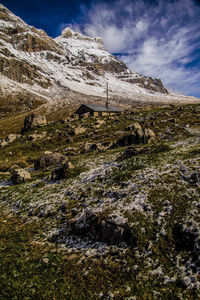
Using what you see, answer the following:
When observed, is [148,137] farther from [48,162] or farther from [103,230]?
[103,230]

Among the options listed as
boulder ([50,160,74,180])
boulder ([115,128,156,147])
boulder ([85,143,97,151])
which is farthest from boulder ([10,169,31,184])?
boulder ([115,128,156,147])

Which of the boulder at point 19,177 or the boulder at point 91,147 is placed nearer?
the boulder at point 19,177

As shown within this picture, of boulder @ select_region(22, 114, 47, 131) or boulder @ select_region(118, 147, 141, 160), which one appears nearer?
boulder @ select_region(118, 147, 141, 160)

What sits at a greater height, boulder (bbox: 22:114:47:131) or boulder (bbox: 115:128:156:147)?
boulder (bbox: 22:114:47:131)

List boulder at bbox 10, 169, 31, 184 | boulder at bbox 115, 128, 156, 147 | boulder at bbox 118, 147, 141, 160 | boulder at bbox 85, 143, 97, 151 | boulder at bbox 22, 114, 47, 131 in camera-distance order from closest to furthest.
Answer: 1. boulder at bbox 118, 147, 141, 160
2. boulder at bbox 10, 169, 31, 184
3. boulder at bbox 115, 128, 156, 147
4. boulder at bbox 85, 143, 97, 151
5. boulder at bbox 22, 114, 47, 131

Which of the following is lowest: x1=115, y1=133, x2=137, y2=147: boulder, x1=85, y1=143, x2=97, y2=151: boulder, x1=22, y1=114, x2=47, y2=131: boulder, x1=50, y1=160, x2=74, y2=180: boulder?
x1=50, y1=160, x2=74, y2=180: boulder

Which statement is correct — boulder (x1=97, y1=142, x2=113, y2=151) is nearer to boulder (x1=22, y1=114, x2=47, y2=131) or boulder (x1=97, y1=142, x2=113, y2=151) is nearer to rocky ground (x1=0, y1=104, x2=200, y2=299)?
rocky ground (x1=0, y1=104, x2=200, y2=299)

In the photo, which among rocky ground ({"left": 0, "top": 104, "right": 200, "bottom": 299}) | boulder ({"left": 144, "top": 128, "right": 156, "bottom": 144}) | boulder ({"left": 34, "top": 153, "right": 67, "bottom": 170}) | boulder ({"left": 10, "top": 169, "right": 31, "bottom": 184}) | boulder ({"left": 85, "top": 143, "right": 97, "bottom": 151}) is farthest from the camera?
boulder ({"left": 85, "top": 143, "right": 97, "bottom": 151})

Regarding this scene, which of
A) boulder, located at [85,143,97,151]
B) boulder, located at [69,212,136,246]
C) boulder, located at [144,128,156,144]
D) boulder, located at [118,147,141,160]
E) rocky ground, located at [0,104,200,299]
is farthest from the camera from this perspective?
boulder, located at [85,143,97,151]

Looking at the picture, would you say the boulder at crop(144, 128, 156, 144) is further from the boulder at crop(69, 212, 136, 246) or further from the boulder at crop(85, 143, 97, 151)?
the boulder at crop(69, 212, 136, 246)

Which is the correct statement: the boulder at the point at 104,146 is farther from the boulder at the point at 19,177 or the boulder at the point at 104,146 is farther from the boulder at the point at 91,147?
the boulder at the point at 19,177

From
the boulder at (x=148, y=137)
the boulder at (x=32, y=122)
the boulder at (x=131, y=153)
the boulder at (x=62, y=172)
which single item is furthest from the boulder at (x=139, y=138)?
the boulder at (x=32, y=122)

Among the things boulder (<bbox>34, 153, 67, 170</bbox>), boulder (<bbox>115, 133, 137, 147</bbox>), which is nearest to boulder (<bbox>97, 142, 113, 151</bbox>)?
boulder (<bbox>115, 133, 137, 147</bbox>)

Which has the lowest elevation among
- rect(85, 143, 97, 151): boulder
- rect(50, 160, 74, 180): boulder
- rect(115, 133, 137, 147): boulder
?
rect(50, 160, 74, 180): boulder
